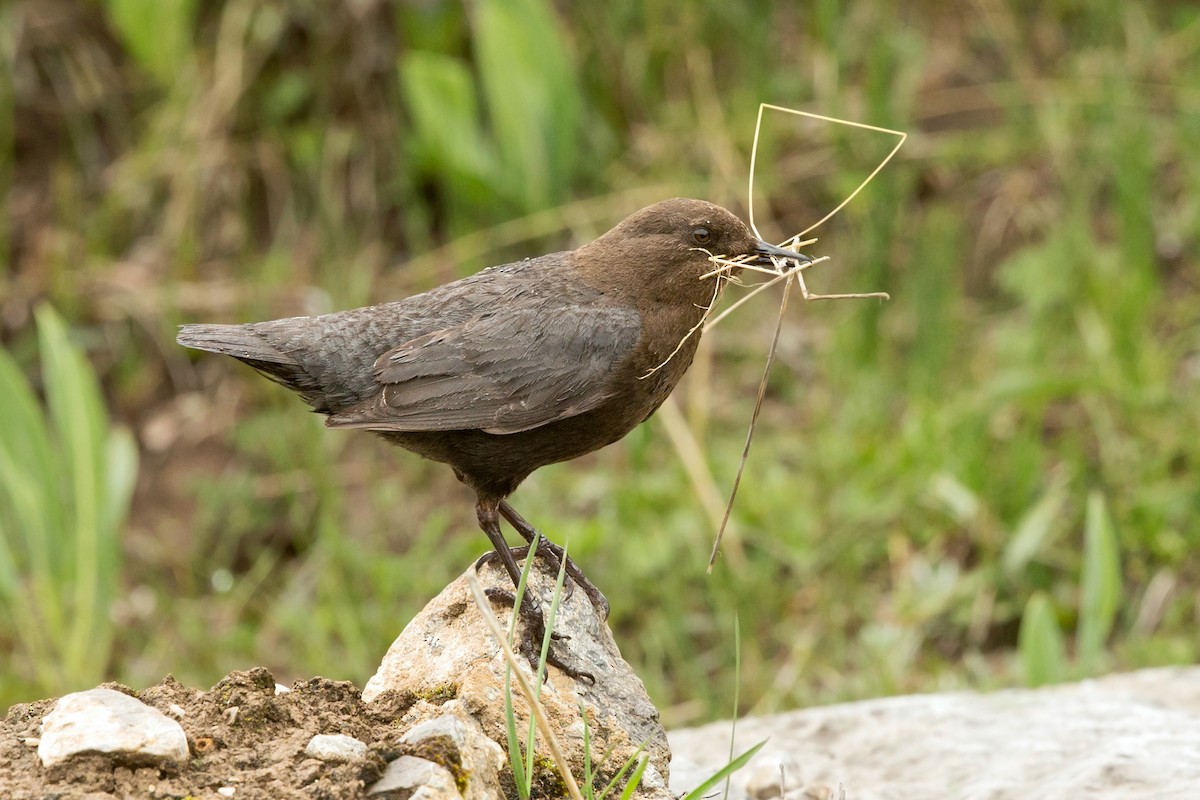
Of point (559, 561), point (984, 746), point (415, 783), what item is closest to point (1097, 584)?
point (984, 746)

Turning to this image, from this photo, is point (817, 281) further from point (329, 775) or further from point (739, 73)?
point (329, 775)

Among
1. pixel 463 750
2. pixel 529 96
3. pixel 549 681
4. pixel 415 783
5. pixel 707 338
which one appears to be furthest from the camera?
pixel 529 96

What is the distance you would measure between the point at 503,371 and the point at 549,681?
850mm

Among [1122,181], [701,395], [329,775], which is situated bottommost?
[329,775]

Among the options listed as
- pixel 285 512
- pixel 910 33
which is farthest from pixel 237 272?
pixel 910 33

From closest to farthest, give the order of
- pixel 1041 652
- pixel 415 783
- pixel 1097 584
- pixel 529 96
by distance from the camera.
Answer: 1. pixel 415 783
2. pixel 1041 652
3. pixel 1097 584
4. pixel 529 96

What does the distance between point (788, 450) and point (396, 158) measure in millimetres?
2852

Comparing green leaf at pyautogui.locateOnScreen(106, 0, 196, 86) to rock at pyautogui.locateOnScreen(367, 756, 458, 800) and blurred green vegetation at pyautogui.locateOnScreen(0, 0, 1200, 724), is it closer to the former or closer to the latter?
blurred green vegetation at pyautogui.locateOnScreen(0, 0, 1200, 724)

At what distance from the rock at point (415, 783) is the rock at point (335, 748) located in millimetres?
70

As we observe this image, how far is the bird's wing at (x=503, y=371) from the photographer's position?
357 centimetres

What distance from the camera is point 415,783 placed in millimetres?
2514

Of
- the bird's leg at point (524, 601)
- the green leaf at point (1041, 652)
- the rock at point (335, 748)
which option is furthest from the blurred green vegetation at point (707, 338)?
the rock at point (335, 748)

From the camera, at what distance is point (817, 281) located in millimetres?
7375

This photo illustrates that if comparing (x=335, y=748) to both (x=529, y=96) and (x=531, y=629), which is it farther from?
(x=529, y=96)
